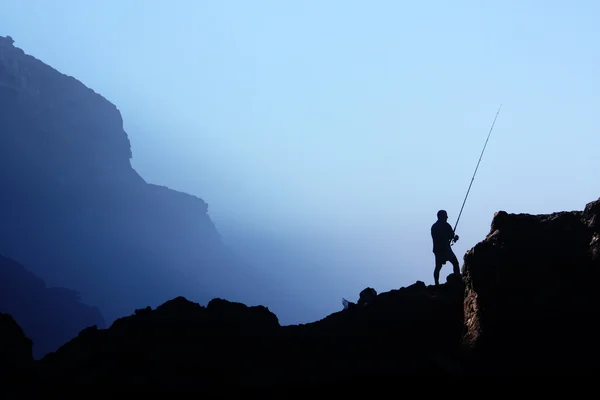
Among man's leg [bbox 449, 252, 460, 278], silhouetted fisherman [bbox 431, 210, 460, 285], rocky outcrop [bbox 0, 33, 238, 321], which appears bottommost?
man's leg [bbox 449, 252, 460, 278]

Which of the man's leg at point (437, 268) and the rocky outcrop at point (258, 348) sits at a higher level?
the man's leg at point (437, 268)

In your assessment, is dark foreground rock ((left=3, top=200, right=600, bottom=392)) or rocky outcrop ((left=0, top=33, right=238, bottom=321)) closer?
dark foreground rock ((left=3, top=200, right=600, bottom=392))

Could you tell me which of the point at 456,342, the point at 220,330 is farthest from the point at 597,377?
the point at 220,330

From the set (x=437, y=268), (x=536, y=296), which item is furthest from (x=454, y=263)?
(x=536, y=296)

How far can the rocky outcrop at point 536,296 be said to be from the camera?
357 inches

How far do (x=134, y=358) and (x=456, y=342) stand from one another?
668 centimetres

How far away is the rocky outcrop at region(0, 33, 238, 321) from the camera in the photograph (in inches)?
4973

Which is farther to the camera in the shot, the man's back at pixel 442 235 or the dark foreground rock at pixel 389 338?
the man's back at pixel 442 235

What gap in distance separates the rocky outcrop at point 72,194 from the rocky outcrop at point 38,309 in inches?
1235

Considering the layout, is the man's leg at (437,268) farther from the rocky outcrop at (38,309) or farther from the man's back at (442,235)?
the rocky outcrop at (38,309)

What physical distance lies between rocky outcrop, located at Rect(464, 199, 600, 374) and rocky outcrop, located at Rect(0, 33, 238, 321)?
123151 mm

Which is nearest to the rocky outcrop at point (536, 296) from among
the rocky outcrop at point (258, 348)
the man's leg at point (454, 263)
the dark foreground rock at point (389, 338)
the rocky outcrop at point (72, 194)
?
the dark foreground rock at point (389, 338)

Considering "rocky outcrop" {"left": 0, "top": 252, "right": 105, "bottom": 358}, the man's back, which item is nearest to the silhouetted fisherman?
the man's back

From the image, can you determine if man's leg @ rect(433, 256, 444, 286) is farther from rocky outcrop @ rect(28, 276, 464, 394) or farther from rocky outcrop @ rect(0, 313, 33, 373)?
rocky outcrop @ rect(0, 313, 33, 373)
